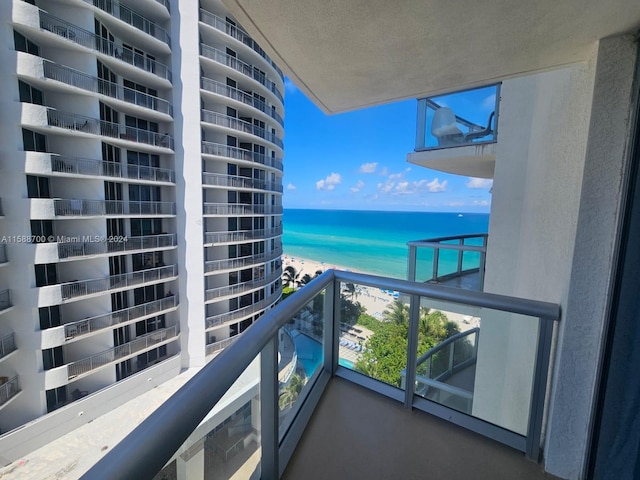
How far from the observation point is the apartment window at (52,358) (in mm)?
7422

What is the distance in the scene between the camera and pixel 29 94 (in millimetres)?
7059

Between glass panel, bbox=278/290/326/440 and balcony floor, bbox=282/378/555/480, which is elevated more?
glass panel, bbox=278/290/326/440

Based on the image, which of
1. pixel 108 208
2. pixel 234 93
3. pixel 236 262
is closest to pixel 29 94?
pixel 108 208

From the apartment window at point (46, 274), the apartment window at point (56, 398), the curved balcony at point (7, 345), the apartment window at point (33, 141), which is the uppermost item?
the apartment window at point (33, 141)

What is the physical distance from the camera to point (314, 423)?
1421 mm

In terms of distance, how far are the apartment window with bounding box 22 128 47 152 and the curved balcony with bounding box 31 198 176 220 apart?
1.44 m

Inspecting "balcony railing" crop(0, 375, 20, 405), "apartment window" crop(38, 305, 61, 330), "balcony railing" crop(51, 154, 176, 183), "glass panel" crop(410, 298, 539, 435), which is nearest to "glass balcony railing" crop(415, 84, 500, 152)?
"glass panel" crop(410, 298, 539, 435)

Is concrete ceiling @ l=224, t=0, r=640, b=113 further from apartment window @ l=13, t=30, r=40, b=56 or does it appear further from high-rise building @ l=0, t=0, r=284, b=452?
apartment window @ l=13, t=30, r=40, b=56

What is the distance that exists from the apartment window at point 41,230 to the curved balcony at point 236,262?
482cm

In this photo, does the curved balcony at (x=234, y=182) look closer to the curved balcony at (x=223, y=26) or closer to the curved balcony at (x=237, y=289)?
the curved balcony at (x=237, y=289)

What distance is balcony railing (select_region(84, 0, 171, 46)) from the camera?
8031 millimetres

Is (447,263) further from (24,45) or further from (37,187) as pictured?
(24,45)

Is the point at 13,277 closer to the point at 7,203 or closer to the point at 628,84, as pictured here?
the point at 7,203

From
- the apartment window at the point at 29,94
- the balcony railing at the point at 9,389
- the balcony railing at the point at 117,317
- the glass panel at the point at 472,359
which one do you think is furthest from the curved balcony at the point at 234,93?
the glass panel at the point at 472,359
